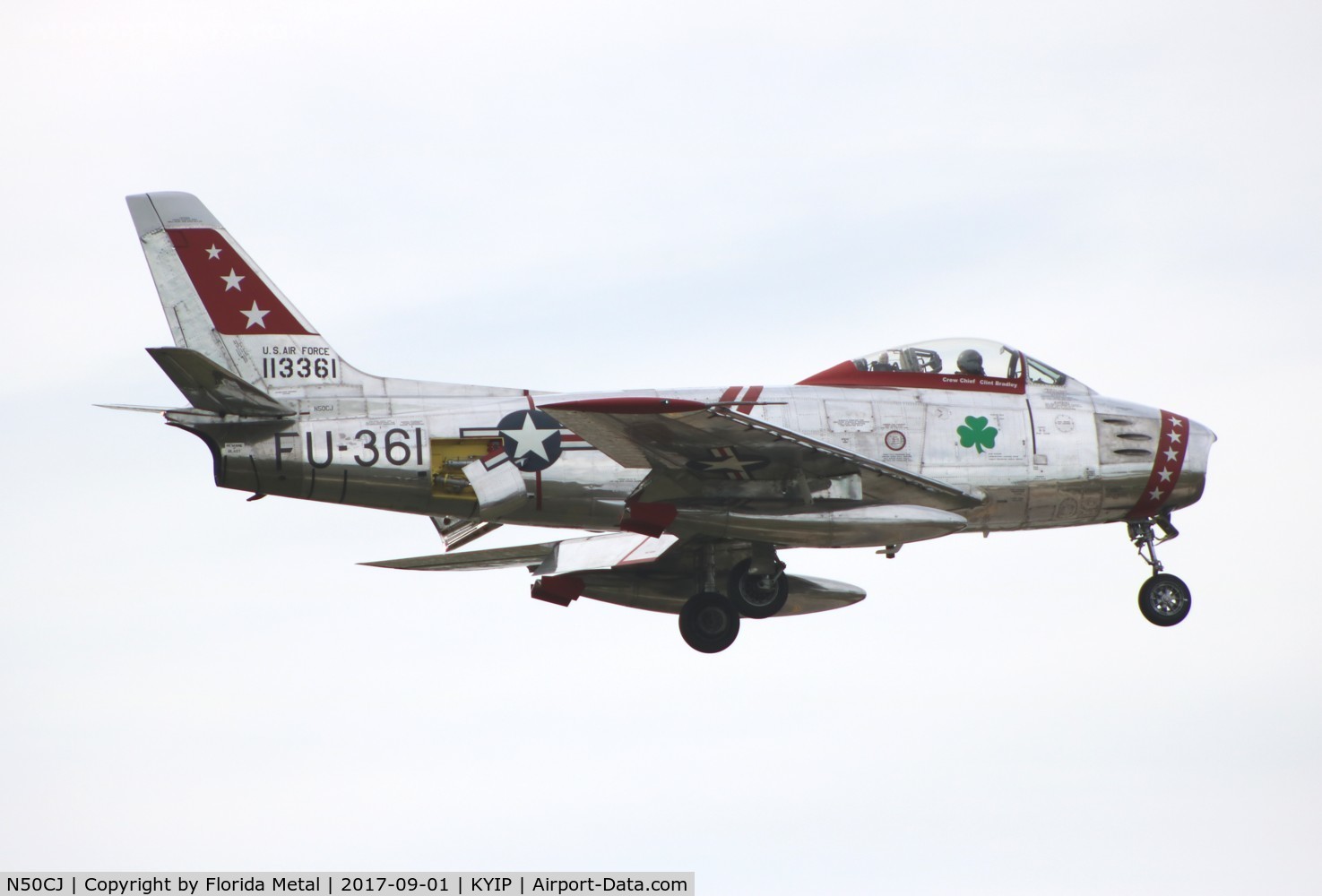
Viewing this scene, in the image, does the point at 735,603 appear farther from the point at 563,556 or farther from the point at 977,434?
the point at 977,434

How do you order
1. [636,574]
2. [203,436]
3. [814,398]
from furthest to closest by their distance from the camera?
[636,574] → [814,398] → [203,436]

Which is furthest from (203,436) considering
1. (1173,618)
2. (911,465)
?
(1173,618)

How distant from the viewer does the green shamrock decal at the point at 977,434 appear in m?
22.5

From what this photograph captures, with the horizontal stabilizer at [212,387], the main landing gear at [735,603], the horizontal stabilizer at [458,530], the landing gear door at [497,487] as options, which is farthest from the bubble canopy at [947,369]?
the horizontal stabilizer at [212,387]

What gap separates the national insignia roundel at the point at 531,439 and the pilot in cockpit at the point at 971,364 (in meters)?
5.26

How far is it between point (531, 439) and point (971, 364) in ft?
18.9

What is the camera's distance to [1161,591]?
23.5 meters

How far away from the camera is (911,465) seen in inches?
877

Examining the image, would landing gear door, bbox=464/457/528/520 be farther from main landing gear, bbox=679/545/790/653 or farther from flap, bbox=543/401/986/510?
main landing gear, bbox=679/545/790/653

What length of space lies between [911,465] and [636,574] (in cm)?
418

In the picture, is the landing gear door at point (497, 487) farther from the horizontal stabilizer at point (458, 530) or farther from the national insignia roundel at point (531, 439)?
the horizontal stabilizer at point (458, 530)

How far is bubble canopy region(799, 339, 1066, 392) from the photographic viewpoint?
901 inches

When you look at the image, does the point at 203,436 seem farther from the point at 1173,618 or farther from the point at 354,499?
the point at 1173,618

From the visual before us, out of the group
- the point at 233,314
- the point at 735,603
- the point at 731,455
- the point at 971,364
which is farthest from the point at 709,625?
the point at 233,314
